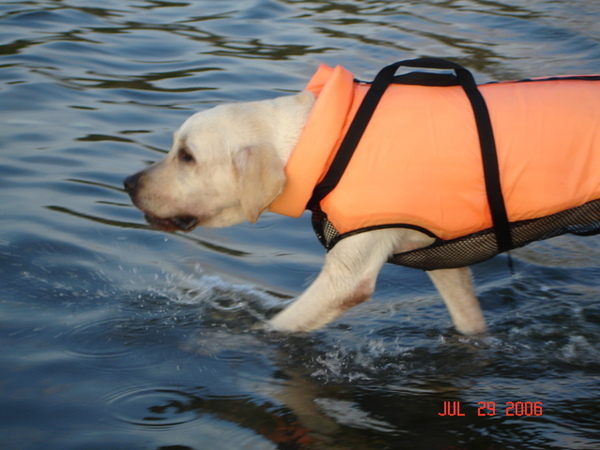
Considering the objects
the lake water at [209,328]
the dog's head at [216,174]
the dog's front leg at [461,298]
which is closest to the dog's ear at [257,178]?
the dog's head at [216,174]

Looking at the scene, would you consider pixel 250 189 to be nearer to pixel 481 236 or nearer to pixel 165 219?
pixel 165 219

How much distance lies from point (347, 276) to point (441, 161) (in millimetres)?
677

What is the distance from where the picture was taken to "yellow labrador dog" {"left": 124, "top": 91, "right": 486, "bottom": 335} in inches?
158

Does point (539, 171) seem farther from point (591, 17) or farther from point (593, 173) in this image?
point (591, 17)

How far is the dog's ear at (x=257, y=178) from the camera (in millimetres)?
→ 3986

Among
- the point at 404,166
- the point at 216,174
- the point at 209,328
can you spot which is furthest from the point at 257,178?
the point at 209,328

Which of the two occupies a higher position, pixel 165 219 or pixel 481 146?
pixel 481 146

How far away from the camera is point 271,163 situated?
13.2 feet

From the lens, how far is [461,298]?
475cm

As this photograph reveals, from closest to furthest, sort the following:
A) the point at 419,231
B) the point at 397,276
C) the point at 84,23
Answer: the point at 419,231
the point at 397,276
the point at 84,23

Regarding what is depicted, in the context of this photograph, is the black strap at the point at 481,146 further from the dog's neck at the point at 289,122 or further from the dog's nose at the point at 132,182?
the dog's nose at the point at 132,182

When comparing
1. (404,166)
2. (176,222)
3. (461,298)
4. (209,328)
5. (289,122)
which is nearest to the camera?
(404,166)

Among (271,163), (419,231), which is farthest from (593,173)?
(271,163)

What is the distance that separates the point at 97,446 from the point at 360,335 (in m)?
1.76
